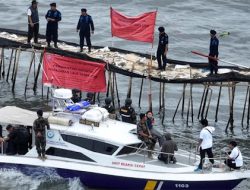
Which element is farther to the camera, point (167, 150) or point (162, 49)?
point (162, 49)

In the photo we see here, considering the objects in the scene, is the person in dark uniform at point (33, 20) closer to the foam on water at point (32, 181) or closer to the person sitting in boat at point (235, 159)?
the foam on water at point (32, 181)

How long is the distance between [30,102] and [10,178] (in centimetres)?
1319

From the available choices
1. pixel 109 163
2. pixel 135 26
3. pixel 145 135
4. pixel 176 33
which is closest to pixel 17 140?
pixel 109 163

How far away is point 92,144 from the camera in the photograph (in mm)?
32438

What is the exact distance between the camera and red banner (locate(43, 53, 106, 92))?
40.8 metres

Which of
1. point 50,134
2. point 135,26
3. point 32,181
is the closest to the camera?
point 50,134

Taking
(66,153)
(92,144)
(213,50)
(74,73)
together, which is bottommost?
(66,153)

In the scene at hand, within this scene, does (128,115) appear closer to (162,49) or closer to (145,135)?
(145,135)

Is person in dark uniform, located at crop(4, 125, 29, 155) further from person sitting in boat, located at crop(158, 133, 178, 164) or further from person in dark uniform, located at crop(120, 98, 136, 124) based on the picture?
person sitting in boat, located at crop(158, 133, 178, 164)

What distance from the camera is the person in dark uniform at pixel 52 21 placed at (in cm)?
4341

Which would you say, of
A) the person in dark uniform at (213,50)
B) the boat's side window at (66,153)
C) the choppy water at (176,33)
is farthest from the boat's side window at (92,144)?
the person in dark uniform at (213,50)

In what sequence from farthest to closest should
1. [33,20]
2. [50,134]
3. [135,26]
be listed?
[33,20] → [135,26] → [50,134]

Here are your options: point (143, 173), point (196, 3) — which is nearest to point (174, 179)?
point (143, 173)

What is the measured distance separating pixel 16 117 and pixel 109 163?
4.21 meters
